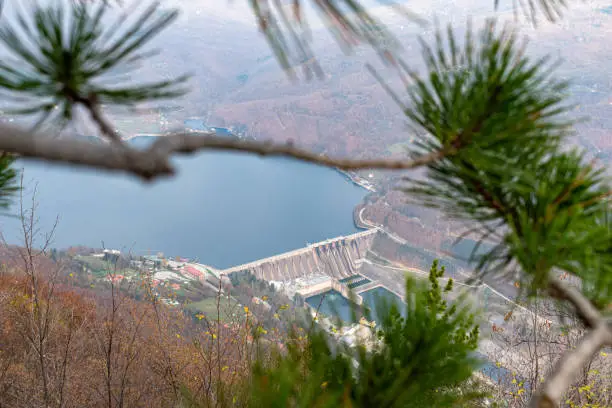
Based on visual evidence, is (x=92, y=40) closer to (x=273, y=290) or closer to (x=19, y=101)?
(x=19, y=101)

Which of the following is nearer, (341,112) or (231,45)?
(341,112)

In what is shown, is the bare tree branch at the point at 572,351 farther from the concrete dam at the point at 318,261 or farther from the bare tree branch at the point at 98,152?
Result: the concrete dam at the point at 318,261

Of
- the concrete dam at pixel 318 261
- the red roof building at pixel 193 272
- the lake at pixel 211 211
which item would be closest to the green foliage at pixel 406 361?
the red roof building at pixel 193 272

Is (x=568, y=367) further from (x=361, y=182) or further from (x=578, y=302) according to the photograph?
(x=361, y=182)

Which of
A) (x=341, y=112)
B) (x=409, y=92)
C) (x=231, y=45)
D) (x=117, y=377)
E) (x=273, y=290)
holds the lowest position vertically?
(x=117, y=377)

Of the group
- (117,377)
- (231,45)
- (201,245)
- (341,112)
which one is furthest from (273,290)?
(231,45)
